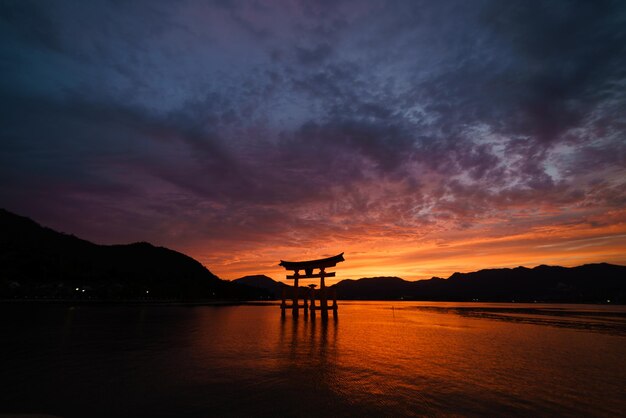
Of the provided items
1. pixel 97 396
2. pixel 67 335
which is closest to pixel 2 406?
pixel 97 396

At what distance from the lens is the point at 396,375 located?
11.4 m

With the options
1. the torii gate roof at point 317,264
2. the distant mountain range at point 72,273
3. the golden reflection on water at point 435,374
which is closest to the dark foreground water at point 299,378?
the golden reflection on water at point 435,374

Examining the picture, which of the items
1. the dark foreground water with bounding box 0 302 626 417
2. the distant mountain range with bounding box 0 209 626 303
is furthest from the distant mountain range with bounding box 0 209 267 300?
the dark foreground water with bounding box 0 302 626 417

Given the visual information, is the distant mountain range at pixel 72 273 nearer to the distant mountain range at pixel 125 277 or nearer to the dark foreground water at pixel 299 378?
the distant mountain range at pixel 125 277

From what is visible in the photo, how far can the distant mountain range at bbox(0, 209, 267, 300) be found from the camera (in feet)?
243

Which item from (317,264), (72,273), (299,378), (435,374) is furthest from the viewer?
(72,273)

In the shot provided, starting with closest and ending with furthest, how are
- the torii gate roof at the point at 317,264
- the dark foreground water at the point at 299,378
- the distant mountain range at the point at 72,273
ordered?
the dark foreground water at the point at 299,378
the torii gate roof at the point at 317,264
the distant mountain range at the point at 72,273

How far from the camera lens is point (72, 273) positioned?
88625 millimetres

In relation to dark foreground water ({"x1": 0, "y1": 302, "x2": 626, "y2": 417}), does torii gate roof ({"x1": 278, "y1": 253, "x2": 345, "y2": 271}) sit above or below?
above

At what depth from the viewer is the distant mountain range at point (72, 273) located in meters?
74.0

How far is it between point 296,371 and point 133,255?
564ft

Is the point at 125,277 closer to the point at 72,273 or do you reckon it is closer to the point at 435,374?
the point at 72,273

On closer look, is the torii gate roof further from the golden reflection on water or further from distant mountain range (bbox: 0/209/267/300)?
distant mountain range (bbox: 0/209/267/300)

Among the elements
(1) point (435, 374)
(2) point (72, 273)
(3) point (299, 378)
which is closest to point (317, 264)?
(1) point (435, 374)
